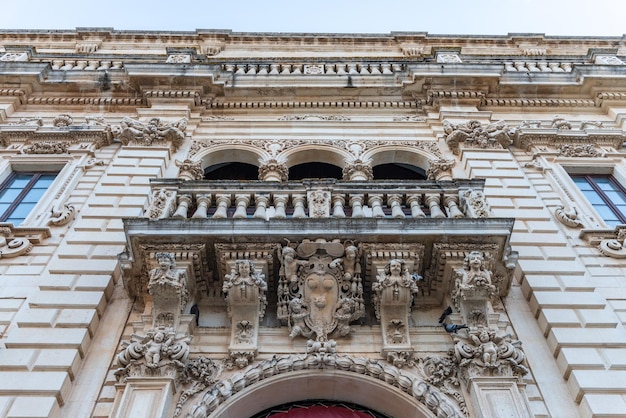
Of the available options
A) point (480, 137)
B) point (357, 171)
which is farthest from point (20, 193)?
point (480, 137)

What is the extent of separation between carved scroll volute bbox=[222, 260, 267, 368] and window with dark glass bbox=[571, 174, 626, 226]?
7335mm

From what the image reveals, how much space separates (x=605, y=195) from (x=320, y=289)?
7276 mm

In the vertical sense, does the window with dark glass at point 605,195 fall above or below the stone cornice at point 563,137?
below

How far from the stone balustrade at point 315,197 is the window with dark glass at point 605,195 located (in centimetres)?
344

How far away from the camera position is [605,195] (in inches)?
530

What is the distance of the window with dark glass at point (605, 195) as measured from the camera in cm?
1282

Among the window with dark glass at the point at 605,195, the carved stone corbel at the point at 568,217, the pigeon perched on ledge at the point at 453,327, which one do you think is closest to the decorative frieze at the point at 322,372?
the pigeon perched on ledge at the point at 453,327

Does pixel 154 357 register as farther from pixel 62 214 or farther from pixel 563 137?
pixel 563 137

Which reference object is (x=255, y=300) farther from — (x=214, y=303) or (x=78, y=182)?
(x=78, y=182)

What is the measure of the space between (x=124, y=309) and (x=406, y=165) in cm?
765

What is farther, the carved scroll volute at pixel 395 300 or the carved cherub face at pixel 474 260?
the carved cherub face at pixel 474 260

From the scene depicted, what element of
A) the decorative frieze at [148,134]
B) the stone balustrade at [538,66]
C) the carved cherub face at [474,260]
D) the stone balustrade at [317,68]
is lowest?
the carved cherub face at [474,260]

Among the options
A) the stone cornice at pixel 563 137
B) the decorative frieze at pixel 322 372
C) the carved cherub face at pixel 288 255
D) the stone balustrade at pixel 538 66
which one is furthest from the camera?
the stone balustrade at pixel 538 66

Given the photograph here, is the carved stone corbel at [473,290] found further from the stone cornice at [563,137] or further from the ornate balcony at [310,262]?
the stone cornice at [563,137]
